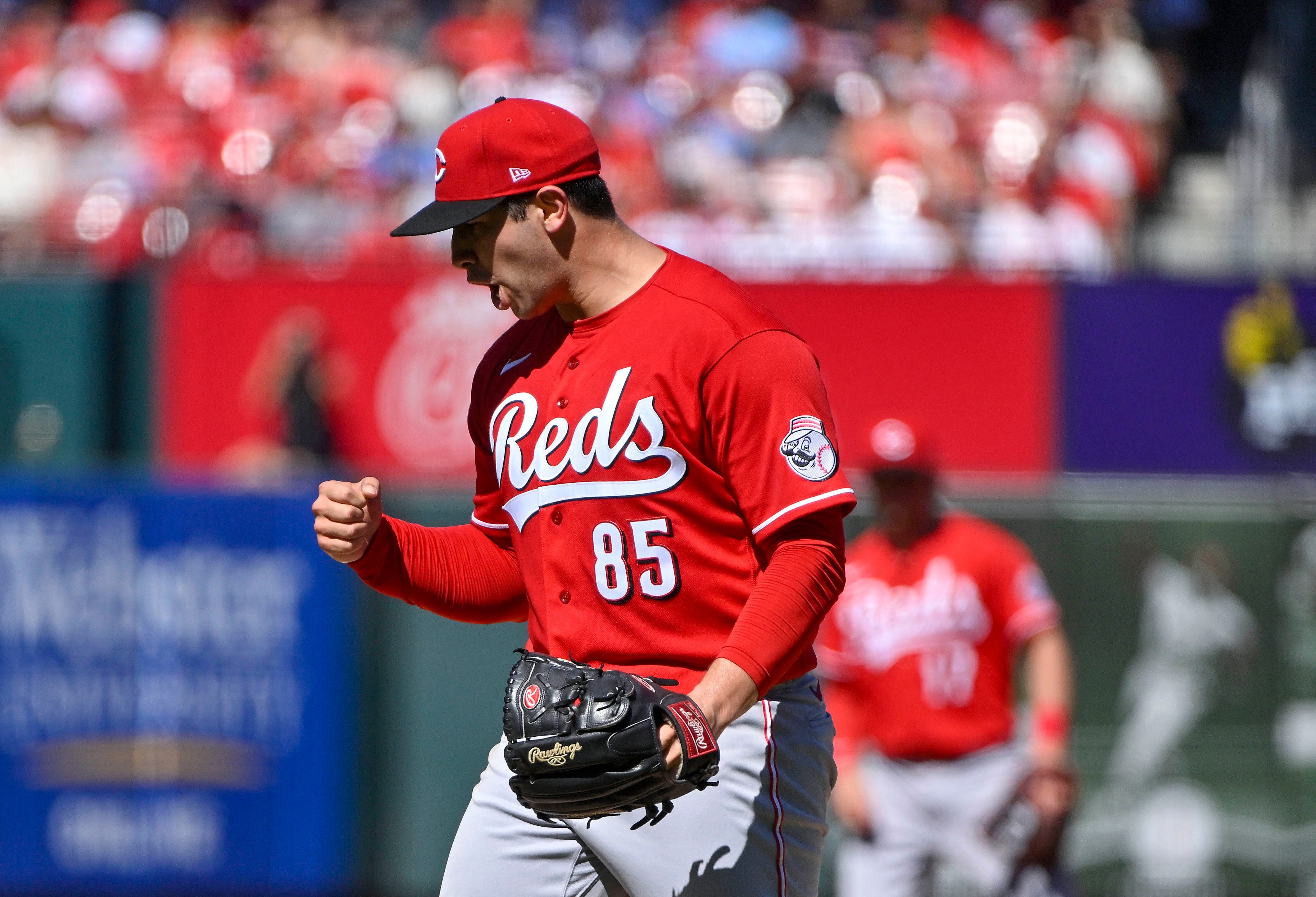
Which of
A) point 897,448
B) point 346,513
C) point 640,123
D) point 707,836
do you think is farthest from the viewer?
point 640,123

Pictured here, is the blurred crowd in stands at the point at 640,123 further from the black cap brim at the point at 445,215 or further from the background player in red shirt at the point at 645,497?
the black cap brim at the point at 445,215

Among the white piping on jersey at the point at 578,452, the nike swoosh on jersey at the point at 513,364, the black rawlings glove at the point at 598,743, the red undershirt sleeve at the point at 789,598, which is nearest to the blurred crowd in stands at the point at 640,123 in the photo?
the nike swoosh on jersey at the point at 513,364

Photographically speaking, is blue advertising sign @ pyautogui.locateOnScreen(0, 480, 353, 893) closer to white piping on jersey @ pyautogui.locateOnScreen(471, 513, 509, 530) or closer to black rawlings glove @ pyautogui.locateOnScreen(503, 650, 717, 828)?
white piping on jersey @ pyautogui.locateOnScreen(471, 513, 509, 530)

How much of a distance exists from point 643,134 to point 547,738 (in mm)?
8194

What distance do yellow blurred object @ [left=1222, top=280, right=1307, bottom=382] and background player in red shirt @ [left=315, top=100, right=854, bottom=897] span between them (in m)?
6.65

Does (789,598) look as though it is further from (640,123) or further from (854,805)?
(640,123)

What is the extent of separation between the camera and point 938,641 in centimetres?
560

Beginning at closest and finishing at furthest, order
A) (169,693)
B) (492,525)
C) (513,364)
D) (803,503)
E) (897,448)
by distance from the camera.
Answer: (803,503), (513,364), (492,525), (897,448), (169,693)

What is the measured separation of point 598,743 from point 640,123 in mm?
8464

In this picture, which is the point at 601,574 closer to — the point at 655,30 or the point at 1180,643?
the point at 1180,643

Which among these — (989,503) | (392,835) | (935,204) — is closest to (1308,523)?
(989,503)

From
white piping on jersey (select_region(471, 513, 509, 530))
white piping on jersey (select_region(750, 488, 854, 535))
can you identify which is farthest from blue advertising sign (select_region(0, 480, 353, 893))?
white piping on jersey (select_region(750, 488, 854, 535))

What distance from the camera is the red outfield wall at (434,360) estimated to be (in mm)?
9016

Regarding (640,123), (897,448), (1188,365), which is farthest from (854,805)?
(640,123)
